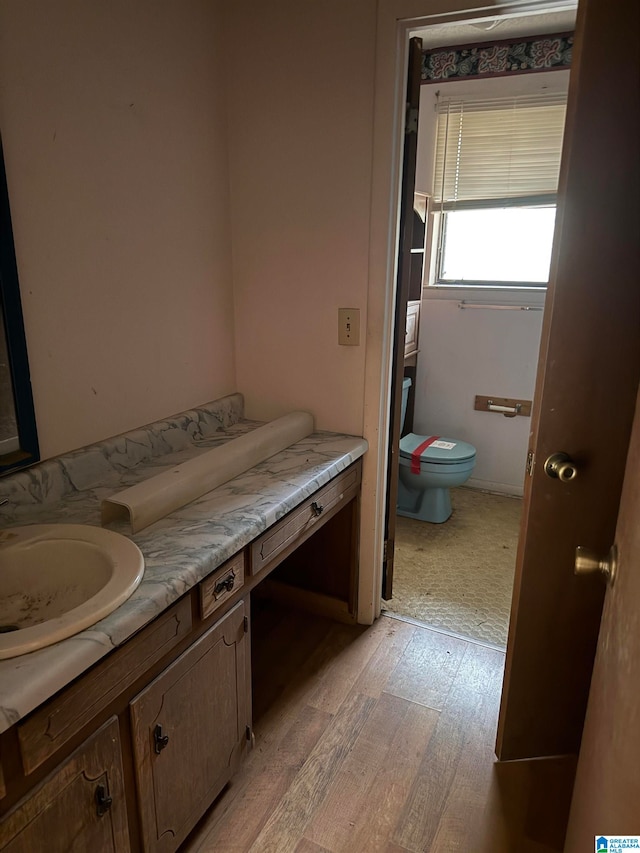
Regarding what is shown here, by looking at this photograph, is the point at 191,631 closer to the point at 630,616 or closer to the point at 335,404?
the point at 630,616

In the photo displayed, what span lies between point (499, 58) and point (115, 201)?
90.7 inches

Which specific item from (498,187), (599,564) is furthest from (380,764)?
(498,187)

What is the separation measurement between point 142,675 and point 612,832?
2.70ft

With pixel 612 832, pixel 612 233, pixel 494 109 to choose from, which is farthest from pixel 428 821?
pixel 494 109

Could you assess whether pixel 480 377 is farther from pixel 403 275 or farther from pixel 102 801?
pixel 102 801

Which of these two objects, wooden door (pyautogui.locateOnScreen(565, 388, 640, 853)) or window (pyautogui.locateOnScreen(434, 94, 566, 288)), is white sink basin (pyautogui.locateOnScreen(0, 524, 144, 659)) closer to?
wooden door (pyautogui.locateOnScreen(565, 388, 640, 853))

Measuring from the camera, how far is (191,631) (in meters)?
1.21

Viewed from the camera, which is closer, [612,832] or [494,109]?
[612,832]

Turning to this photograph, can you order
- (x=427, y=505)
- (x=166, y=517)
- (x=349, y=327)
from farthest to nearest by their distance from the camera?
(x=427, y=505) < (x=349, y=327) < (x=166, y=517)

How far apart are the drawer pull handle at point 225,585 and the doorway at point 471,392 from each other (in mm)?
1170

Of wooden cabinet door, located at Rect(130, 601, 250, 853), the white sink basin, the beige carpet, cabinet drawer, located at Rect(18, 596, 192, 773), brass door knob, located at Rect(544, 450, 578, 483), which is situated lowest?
the beige carpet

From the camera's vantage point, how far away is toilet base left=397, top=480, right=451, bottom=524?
3.07 meters

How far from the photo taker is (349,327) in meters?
1.93

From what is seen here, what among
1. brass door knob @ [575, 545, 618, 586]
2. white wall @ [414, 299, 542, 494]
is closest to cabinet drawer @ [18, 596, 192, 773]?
brass door knob @ [575, 545, 618, 586]
